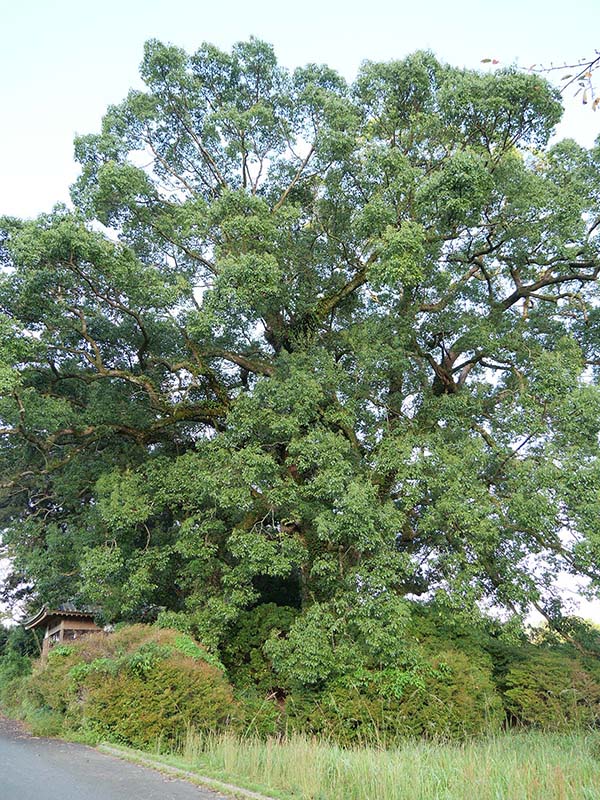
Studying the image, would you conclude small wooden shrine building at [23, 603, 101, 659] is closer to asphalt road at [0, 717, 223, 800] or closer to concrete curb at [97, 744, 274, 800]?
asphalt road at [0, 717, 223, 800]

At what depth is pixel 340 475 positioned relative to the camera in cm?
976

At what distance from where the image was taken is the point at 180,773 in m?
5.78

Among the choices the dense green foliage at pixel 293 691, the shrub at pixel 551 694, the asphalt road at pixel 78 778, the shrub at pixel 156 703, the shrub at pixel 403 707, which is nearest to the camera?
the asphalt road at pixel 78 778

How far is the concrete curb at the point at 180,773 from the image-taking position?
16.2 ft

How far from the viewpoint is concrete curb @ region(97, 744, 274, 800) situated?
16.2ft

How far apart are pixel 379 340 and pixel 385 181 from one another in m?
2.80

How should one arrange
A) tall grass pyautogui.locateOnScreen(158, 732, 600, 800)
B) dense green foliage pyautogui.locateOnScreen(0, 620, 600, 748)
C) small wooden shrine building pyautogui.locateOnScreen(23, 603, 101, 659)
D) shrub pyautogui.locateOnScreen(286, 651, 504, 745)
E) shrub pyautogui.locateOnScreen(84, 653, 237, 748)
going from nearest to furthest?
1. tall grass pyautogui.locateOnScreen(158, 732, 600, 800)
2. shrub pyautogui.locateOnScreen(84, 653, 237, 748)
3. dense green foliage pyautogui.locateOnScreen(0, 620, 600, 748)
4. shrub pyautogui.locateOnScreen(286, 651, 504, 745)
5. small wooden shrine building pyautogui.locateOnScreen(23, 603, 101, 659)

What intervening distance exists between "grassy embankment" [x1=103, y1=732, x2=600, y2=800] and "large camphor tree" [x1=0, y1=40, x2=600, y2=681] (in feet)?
10.3

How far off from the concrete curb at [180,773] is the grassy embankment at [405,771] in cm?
5

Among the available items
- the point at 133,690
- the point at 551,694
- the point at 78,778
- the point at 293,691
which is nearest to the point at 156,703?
the point at 133,690

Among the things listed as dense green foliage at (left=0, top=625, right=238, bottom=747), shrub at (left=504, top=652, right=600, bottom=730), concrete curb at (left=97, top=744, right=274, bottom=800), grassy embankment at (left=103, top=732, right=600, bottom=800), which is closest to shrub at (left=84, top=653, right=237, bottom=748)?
dense green foliage at (left=0, top=625, right=238, bottom=747)

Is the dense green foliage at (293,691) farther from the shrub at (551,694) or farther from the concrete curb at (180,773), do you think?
the concrete curb at (180,773)

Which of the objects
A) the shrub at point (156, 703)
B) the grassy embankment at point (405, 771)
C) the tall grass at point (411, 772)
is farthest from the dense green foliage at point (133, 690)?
the tall grass at point (411, 772)

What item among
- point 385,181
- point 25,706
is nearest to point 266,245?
point 385,181
